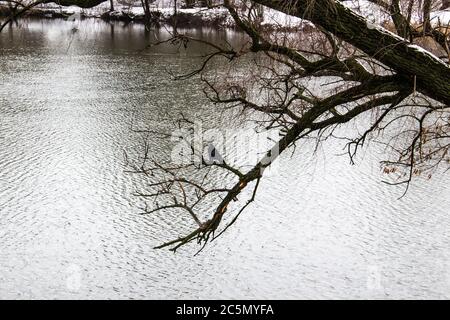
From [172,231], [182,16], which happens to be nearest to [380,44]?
[182,16]

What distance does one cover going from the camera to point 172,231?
8320mm

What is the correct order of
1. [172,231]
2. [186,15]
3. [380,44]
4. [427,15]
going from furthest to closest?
[186,15] < [172,231] < [427,15] < [380,44]

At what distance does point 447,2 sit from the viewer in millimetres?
6980

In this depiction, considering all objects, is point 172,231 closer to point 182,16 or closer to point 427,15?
point 182,16

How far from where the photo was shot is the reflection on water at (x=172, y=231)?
710 cm

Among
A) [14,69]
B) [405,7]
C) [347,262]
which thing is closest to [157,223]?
[347,262]

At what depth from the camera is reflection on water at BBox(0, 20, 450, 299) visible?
710 cm

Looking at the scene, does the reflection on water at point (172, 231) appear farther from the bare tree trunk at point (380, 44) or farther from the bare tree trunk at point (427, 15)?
the bare tree trunk at point (380, 44)

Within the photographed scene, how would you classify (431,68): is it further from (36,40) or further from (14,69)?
(36,40)

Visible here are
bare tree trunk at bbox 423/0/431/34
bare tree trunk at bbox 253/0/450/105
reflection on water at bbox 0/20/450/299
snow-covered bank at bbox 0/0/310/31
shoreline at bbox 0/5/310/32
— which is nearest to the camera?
bare tree trunk at bbox 253/0/450/105

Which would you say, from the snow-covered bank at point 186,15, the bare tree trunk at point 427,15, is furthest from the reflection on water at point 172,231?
the bare tree trunk at point 427,15

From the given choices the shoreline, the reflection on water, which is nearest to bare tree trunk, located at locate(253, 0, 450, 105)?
the shoreline

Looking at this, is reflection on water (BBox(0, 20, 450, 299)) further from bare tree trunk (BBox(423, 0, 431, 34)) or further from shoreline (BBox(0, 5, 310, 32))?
bare tree trunk (BBox(423, 0, 431, 34))
